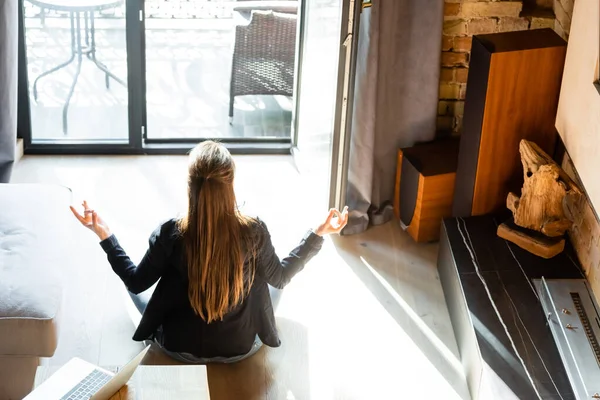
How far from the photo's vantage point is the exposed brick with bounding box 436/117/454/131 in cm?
418

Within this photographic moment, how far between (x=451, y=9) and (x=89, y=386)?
2408 mm

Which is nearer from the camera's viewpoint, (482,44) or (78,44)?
(482,44)

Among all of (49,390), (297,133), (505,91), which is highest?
(505,91)

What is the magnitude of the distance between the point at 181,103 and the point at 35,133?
31.0 inches

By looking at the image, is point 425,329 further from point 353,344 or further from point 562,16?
point 562,16

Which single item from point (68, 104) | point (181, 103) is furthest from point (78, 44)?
point (181, 103)

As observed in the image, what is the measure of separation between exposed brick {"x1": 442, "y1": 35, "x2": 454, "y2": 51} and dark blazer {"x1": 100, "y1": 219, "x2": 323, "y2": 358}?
1.37 m

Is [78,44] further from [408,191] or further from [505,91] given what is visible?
[505,91]

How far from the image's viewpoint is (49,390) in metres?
2.24

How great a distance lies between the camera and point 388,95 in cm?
394

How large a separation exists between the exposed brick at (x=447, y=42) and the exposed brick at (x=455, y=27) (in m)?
0.02

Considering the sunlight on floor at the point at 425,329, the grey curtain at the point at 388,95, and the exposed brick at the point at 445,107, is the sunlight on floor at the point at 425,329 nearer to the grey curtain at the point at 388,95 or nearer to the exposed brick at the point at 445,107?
the grey curtain at the point at 388,95

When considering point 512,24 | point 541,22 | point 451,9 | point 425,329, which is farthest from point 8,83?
point 541,22

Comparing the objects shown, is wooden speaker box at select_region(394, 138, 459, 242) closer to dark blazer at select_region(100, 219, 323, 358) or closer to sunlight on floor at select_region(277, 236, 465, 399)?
sunlight on floor at select_region(277, 236, 465, 399)
